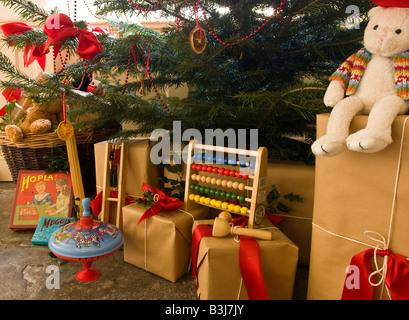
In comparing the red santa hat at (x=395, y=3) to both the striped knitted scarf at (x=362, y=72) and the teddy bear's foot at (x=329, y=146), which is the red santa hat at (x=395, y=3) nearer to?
the striped knitted scarf at (x=362, y=72)

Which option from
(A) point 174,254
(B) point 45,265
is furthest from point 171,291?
(B) point 45,265

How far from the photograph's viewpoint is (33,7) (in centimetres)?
90

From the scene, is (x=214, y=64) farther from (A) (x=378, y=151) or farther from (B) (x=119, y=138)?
(A) (x=378, y=151)

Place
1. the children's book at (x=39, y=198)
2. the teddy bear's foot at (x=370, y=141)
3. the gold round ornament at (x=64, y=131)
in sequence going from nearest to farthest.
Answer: the teddy bear's foot at (x=370, y=141)
the gold round ornament at (x=64, y=131)
the children's book at (x=39, y=198)

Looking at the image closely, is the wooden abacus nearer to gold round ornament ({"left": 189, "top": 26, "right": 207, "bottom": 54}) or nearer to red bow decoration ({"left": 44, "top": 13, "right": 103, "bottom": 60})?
gold round ornament ({"left": 189, "top": 26, "right": 207, "bottom": 54})

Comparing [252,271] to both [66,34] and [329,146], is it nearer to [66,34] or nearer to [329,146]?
[329,146]

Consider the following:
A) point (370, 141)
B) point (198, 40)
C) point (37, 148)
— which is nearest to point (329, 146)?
point (370, 141)

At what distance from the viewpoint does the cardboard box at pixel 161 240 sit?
3.02ft

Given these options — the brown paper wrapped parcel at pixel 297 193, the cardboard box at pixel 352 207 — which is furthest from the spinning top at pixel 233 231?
the brown paper wrapped parcel at pixel 297 193

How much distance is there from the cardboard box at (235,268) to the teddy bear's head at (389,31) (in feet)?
1.53

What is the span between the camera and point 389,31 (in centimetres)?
64

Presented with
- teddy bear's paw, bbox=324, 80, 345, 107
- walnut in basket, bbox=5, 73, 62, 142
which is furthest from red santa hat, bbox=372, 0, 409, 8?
walnut in basket, bbox=5, 73, 62, 142

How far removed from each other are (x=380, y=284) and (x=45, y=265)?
91 cm

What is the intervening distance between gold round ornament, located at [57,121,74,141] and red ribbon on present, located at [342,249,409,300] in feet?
3.02
